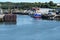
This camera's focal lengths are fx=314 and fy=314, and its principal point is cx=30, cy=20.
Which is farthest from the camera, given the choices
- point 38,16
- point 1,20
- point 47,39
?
point 38,16

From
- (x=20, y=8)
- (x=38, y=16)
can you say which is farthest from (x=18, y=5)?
(x=38, y=16)

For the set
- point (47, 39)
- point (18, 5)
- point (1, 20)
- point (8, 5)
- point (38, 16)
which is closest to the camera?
point (47, 39)

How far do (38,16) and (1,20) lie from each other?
27.8 feet

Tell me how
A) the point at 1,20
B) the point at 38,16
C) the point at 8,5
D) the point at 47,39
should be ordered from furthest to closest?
the point at 8,5 → the point at 38,16 → the point at 1,20 → the point at 47,39

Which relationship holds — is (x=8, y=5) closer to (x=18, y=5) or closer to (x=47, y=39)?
(x=18, y=5)

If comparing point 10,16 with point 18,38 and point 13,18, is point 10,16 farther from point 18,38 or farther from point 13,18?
point 18,38

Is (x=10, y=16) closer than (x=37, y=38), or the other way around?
(x=37, y=38)

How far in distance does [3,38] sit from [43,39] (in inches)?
62.2

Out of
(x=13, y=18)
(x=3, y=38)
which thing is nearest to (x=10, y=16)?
(x=13, y=18)

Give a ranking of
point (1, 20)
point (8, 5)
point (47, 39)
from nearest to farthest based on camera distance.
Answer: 1. point (47, 39)
2. point (1, 20)
3. point (8, 5)

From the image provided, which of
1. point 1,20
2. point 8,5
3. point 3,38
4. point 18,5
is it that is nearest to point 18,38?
point 3,38

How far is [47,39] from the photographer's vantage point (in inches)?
483

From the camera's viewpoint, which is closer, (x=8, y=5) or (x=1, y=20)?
(x=1, y=20)

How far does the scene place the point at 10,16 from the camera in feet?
72.3
